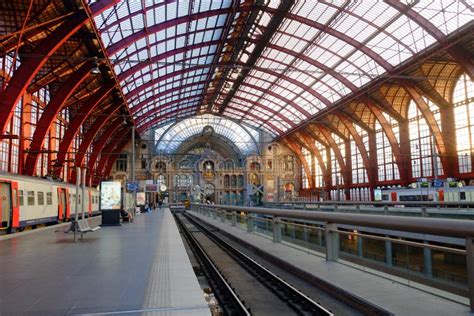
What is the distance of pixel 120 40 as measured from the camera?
35688 mm

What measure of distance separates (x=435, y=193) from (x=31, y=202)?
98.0ft

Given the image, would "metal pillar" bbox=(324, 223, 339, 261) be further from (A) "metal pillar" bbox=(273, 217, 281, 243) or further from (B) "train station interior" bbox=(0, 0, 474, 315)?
(A) "metal pillar" bbox=(273, 217, 281, 243)

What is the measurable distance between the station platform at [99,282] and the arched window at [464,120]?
131 feet

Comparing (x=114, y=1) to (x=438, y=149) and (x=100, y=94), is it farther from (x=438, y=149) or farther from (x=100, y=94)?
(x=438, y=149)

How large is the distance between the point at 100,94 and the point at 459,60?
3425 centimetres

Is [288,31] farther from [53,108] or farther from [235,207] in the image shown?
[235,207]

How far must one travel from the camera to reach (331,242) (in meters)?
8.68

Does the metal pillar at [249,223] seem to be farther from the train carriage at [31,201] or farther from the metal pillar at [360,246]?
the metal pillar at [360,246]

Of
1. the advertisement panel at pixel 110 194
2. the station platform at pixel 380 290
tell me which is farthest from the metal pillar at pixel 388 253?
the advertisement panel at pixel 110 194

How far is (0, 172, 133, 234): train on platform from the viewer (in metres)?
19.7

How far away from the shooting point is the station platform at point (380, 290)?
4.99 meters

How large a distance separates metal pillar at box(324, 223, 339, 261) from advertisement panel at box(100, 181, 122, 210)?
1447cm

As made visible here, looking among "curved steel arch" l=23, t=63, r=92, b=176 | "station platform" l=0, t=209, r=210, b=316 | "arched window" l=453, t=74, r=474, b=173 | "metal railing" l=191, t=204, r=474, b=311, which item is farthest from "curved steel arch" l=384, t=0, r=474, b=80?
"station platform" l=0, t=209, r=210, b=316

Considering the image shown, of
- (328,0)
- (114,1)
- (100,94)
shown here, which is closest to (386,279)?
(114,1)
